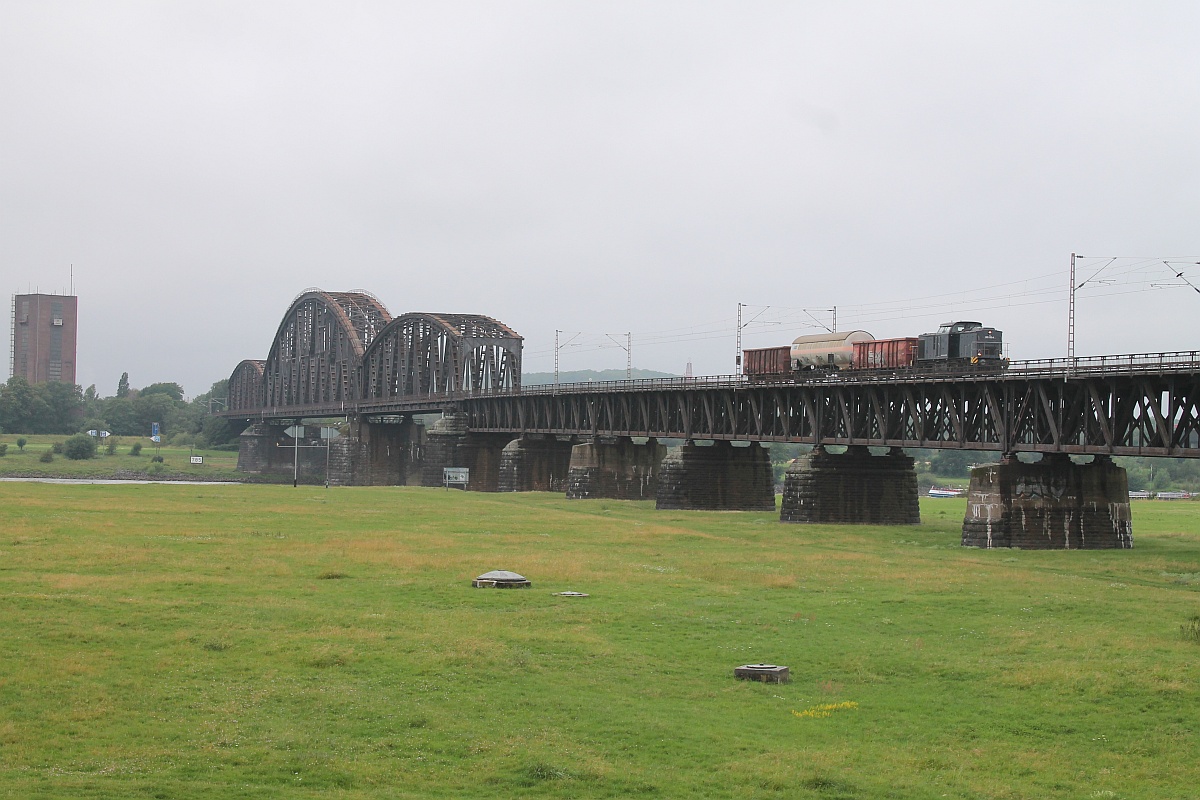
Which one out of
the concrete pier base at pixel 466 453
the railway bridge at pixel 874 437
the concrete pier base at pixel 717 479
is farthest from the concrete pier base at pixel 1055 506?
the concrete pier base at pixel 466 453

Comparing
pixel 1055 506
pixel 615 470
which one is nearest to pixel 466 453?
pixel 615 470

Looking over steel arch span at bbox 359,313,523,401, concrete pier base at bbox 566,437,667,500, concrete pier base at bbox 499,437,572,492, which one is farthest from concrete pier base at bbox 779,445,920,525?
steel arch span at bbox 359,313,523,401

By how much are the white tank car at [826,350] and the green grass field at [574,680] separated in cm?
4465

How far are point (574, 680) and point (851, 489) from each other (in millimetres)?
61395

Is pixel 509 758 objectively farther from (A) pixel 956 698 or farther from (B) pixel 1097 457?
(B) pixel 1097 457

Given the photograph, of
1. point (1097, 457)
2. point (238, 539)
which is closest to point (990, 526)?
point (1097, 457)

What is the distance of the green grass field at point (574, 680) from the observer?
21281mm

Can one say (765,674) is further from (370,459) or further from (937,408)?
(370,459)

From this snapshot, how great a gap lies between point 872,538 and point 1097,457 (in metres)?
12.9

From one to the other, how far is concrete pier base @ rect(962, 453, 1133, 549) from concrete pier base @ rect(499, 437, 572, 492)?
267ft

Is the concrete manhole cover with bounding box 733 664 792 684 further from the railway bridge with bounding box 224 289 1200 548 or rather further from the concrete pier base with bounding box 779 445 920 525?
the concrete pier base with bounding box 779 445 920 525

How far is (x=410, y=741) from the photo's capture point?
22891 mm

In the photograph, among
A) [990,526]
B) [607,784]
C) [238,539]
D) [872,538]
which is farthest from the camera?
[872,538]

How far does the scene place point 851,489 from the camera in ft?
284
